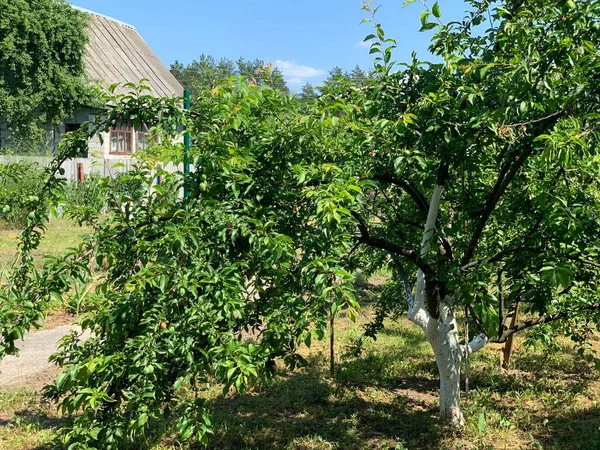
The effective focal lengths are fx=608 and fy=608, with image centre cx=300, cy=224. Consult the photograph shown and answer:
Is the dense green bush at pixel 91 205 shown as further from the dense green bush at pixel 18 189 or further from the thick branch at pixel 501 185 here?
the thick branch at pixel 501 185

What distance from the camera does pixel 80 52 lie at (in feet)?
60.5

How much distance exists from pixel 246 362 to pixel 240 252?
1.84 ft

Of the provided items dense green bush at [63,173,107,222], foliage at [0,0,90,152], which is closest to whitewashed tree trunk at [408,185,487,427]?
dense green bush at [63,173,107,222]

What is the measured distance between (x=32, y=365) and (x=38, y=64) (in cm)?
1401

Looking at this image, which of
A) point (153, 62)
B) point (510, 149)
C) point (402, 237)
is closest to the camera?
point (510, 149)

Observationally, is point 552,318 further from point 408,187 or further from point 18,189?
point 18,189

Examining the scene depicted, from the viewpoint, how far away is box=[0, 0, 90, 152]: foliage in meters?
17.0

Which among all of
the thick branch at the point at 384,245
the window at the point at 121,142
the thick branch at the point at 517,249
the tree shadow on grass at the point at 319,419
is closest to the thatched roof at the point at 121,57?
the window at the point at 121,142

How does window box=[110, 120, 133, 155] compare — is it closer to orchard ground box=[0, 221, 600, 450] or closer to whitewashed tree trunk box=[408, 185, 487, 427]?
orchard ground box=[0, 221, 600, 450]

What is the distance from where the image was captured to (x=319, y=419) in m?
4.87

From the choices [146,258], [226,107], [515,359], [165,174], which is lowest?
[515,359]

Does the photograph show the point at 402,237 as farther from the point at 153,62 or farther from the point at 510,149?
the point at 153,62

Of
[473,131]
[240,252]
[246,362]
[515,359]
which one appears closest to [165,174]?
[240,252]

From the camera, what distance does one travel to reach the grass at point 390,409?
4.42m
